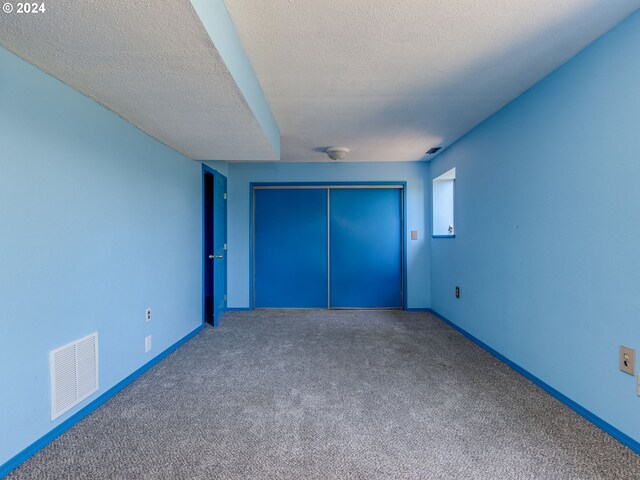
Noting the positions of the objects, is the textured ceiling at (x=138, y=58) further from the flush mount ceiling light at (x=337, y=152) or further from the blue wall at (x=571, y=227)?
the blue wall at (x=571, y=227)

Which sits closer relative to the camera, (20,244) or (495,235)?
(20,244)

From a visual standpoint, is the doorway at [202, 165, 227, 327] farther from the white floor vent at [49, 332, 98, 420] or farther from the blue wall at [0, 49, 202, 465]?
the white floor vent at [49, 332, 98, 420]

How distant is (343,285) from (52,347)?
10.8ft

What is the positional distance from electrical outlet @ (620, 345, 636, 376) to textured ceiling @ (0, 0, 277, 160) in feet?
7.87

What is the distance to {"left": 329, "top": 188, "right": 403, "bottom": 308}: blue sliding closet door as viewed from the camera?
4.33m

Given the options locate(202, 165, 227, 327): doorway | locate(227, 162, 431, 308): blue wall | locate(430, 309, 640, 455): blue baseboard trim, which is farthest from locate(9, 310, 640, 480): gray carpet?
locate(227, 162, 431, 308): blue wall

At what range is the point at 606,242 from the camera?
62.6 inches

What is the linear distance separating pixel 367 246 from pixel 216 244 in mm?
2071

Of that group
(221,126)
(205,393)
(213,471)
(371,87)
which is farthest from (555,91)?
(205,393)

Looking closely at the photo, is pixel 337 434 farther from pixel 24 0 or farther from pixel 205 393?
pixel 24 0

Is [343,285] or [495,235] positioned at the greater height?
[495,235]

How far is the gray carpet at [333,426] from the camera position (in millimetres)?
1354

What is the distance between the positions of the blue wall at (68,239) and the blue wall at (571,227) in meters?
2.91

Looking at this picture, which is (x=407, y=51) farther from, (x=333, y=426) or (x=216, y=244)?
(x=216, y=244)
